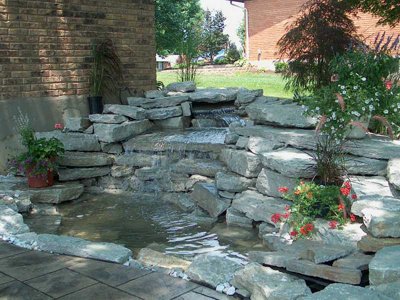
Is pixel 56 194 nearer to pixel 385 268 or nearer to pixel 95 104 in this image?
pixel 95 104

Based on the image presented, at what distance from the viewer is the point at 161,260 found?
11.6 feet

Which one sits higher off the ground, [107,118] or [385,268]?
[107,118]

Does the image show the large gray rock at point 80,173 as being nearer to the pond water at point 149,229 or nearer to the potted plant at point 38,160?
the potted plant at point 38,160

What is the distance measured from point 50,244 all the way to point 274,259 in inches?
66.7

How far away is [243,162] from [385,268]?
2.50m

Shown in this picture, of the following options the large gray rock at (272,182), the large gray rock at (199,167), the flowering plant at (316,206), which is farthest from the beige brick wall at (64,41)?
the flowering plant at (316,206)

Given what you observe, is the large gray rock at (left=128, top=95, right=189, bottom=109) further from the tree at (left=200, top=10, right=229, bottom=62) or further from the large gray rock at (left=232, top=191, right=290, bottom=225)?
the tree at (left=200, top=10, right=229, bottom=62)

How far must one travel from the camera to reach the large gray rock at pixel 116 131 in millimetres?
6402

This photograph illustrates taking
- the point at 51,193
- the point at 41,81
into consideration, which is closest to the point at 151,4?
the point at 41,81

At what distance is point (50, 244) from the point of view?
371 cm

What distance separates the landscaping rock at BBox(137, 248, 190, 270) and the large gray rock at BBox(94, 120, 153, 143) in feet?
9.67

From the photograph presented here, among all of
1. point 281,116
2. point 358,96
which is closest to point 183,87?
point 281,116

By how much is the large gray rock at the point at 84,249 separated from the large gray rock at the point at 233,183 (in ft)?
5.61

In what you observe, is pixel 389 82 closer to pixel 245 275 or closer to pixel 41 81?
pixel 245 275
